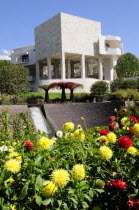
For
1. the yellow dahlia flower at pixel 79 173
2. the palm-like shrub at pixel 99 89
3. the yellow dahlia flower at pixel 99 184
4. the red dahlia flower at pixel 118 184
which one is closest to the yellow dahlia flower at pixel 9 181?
the yellow dahlia flower at pixel 79 173

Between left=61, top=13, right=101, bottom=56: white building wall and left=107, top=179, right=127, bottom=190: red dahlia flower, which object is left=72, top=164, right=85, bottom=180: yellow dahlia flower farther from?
left=61, top=13, right=101, bottom=56: white building wall

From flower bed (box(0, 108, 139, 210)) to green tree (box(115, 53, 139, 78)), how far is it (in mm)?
37144

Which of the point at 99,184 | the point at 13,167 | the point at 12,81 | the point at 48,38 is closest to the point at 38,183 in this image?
the point at 13,167

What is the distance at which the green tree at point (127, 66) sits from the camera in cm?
3844

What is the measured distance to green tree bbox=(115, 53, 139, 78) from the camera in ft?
126

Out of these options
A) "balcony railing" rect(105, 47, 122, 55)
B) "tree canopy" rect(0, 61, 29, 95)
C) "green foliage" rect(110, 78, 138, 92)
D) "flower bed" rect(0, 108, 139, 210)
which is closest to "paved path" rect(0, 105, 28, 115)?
"flower bed" rect(0, 108, 139, 210)

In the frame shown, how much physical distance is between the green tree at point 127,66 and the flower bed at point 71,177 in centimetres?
3714

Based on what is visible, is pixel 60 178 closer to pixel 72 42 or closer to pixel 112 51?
pixel 72 42

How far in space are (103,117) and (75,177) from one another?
1239 cm

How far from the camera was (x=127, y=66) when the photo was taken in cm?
3838

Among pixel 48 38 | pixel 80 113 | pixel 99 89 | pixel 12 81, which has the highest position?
pixel 48 38

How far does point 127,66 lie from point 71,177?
38.4m

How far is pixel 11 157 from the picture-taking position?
1932mm

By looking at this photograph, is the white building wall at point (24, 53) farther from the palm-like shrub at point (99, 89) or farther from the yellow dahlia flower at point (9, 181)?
the yellow dahlia flower at point (9, 181)
